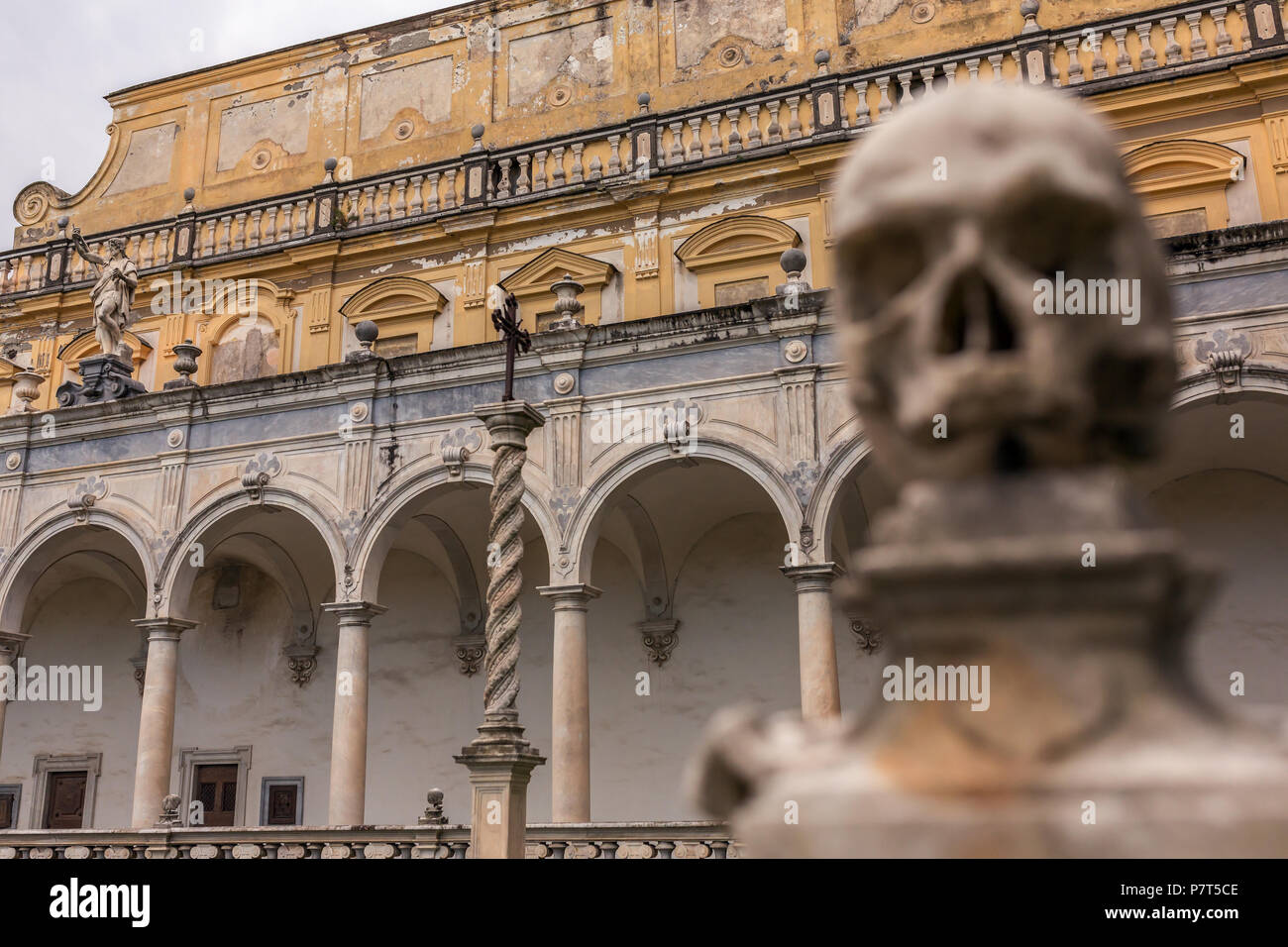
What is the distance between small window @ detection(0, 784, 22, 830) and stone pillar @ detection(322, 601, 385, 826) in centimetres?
973

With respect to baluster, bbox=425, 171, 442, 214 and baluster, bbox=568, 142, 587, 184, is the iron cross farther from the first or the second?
baluster, bbox=425, 171, 442, 214

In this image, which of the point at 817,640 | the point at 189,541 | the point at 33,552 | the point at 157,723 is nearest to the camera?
the point at 817,640

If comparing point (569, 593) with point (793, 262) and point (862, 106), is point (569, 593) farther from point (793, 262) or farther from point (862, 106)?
point (862, 106)

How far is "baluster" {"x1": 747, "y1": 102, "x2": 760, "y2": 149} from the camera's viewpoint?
19859 mm

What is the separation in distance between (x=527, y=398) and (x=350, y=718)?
178 inches

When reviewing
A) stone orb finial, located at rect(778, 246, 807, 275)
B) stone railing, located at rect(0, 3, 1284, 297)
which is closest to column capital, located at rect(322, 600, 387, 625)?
stone orb finial, located at rect(778, 246, 807, 275)

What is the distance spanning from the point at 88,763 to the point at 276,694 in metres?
3.82

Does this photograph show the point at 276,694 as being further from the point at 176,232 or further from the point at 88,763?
the point at 176,232

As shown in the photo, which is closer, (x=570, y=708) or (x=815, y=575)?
(x=815, y=575)

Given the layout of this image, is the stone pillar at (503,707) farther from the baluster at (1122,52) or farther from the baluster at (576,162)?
the baluster at (1122,52)

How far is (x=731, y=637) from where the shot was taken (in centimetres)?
1783

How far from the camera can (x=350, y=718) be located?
1490 centimetres

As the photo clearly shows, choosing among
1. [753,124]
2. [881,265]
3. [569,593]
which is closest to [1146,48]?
[753,124]
